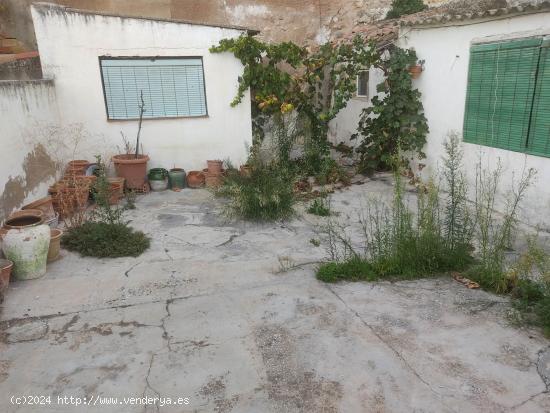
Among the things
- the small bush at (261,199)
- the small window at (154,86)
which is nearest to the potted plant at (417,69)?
the small bush at (261,199)

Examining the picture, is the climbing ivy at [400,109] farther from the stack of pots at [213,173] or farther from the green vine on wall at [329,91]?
the stack of pots at [213,173]

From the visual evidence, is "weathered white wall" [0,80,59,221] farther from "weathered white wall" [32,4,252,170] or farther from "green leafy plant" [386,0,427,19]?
"green leafy plant" [386,0,427,19]

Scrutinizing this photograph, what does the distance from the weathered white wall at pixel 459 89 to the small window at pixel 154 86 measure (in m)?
3.91

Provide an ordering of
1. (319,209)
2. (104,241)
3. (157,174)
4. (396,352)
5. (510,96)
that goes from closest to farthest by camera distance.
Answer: (396,352) → (104,241) → (510,96) → (319,209) → (157,174)

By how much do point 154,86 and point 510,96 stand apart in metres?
5.75

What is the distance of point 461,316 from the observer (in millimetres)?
3516

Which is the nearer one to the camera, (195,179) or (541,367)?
(541,367)

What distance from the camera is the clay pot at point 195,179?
7.99m

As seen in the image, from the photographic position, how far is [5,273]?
4.06 metres

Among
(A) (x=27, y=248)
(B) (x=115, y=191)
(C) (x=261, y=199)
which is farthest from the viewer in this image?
(B) (x=115, y=191)

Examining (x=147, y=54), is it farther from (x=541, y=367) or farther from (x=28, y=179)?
(x=541, y=367)

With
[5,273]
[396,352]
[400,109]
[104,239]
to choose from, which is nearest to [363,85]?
[400,109]

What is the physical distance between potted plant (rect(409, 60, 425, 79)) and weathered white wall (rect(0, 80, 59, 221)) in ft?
19.7

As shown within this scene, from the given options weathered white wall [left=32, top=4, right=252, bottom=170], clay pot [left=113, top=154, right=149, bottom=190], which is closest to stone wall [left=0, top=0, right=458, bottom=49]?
weathered white wall [left=32, top=4, right=252, bottom=170]
